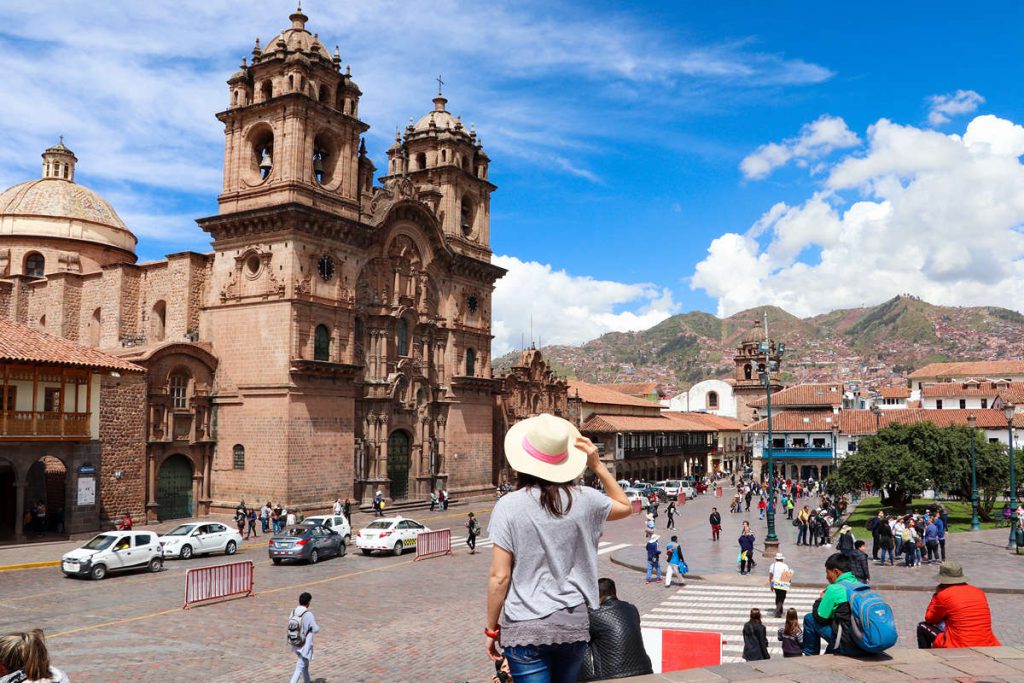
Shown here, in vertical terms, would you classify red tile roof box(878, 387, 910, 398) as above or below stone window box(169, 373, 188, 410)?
above

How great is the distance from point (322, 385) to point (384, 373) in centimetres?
544

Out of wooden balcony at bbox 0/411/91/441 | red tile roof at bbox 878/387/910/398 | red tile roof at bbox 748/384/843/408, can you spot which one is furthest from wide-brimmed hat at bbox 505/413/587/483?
red tile roof at bbox 878/387/910/398

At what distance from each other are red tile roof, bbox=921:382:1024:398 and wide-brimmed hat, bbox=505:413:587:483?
87.7m

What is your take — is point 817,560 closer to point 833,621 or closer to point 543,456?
point 833,621

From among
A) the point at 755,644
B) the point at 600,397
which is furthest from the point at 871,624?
the point at 600,397

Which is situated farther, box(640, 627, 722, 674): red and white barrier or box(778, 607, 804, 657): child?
box(640, 627, 722, 674): red and white barrier

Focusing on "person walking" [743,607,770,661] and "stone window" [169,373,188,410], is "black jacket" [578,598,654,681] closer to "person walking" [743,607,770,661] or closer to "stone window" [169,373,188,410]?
"person walking" [743,607,770,661]

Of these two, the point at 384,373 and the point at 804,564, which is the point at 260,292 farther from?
the point at 804,564

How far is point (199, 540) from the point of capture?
2734 cm

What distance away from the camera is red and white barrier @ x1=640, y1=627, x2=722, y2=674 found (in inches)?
427

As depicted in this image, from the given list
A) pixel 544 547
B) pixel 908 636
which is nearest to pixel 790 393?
pixel 908 636

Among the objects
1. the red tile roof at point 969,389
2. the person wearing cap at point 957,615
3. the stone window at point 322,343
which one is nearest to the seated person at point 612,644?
the person wearing cap at point 957,615

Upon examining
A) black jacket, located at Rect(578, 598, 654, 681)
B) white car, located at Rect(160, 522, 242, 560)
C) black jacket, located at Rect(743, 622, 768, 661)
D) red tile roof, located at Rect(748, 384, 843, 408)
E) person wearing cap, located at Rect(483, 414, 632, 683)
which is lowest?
white car, located at Rect(160, 522, 242, 560)

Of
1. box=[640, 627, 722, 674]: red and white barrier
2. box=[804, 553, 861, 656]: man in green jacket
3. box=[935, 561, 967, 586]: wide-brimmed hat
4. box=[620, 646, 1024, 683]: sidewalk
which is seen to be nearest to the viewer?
box=[620, 646, 1024, 683]: sidewalk
